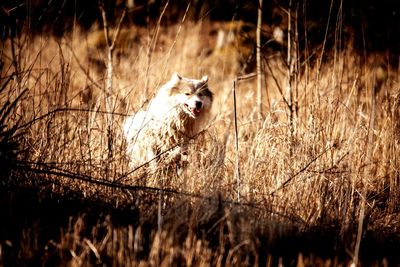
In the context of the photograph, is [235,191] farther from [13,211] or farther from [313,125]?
[13,211]

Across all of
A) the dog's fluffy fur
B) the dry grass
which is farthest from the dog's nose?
the dry grass

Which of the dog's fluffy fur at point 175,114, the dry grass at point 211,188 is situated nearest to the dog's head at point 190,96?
the dog's fluffy fur at point 175,114

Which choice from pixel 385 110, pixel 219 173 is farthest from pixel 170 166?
pixel 385 110

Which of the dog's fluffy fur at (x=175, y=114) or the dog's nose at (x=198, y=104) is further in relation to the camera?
the dog's nose at (x=198, y=104)

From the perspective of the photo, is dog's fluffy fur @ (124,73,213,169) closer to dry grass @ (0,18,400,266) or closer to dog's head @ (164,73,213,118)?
dog's head @ (164,73,213,118)

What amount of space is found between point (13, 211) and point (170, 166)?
→ 106 centimetres

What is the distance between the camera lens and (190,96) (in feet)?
11.1

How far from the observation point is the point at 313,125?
258 cm

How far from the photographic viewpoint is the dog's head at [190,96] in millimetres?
3535

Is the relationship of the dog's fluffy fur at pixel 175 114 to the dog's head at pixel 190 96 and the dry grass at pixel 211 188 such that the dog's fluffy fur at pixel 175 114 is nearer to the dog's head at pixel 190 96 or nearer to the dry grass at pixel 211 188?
the dog's head at pixel 190 96

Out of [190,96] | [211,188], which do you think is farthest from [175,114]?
[211,188]

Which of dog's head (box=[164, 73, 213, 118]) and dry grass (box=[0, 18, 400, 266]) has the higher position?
dog's head (box=[164, 73, 213, 118])

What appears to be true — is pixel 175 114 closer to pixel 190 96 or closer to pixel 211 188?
pixel 190 96

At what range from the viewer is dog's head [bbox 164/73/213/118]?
Result: 11.6 ft
